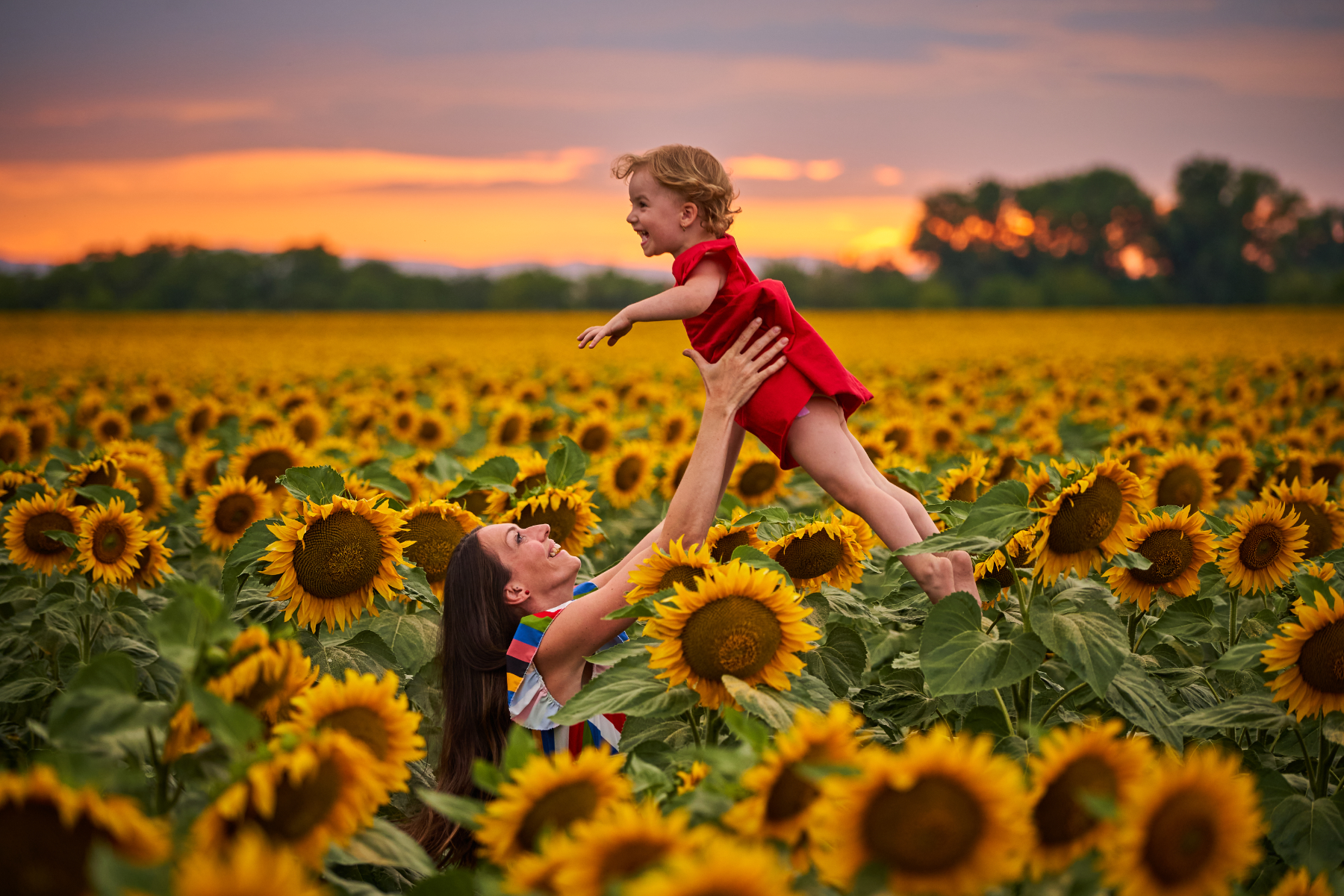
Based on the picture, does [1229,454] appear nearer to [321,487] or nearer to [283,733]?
[321,487]

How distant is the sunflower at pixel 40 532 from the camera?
443 cm

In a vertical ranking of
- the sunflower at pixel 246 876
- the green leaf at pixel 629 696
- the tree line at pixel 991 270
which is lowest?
the green leaf at pixel 629 696

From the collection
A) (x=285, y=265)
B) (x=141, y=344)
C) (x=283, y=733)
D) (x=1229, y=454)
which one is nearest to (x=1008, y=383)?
(x=1229, y=454)

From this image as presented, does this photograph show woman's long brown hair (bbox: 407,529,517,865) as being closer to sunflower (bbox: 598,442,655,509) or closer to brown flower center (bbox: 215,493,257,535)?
brown flower center (bbox: 215,493,257,535)

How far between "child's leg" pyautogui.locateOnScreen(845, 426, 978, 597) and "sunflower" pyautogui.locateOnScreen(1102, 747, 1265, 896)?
4.94ft

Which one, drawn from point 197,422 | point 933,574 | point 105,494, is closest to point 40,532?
point 105,494

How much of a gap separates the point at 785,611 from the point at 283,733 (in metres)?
1.14

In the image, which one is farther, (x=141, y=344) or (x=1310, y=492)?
(x=141, y=344)

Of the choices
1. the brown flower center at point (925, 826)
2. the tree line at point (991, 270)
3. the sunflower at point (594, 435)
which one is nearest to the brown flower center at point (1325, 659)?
the brown flower center at point (925, 826)

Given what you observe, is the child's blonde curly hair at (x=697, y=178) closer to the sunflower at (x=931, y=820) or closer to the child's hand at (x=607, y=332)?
the child's hand at (x=607, y=332)

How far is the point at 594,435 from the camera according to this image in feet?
24.5

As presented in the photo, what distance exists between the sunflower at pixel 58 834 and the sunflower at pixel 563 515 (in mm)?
2859

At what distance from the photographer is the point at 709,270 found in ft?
13.0

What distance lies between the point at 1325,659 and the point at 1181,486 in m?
2.77
